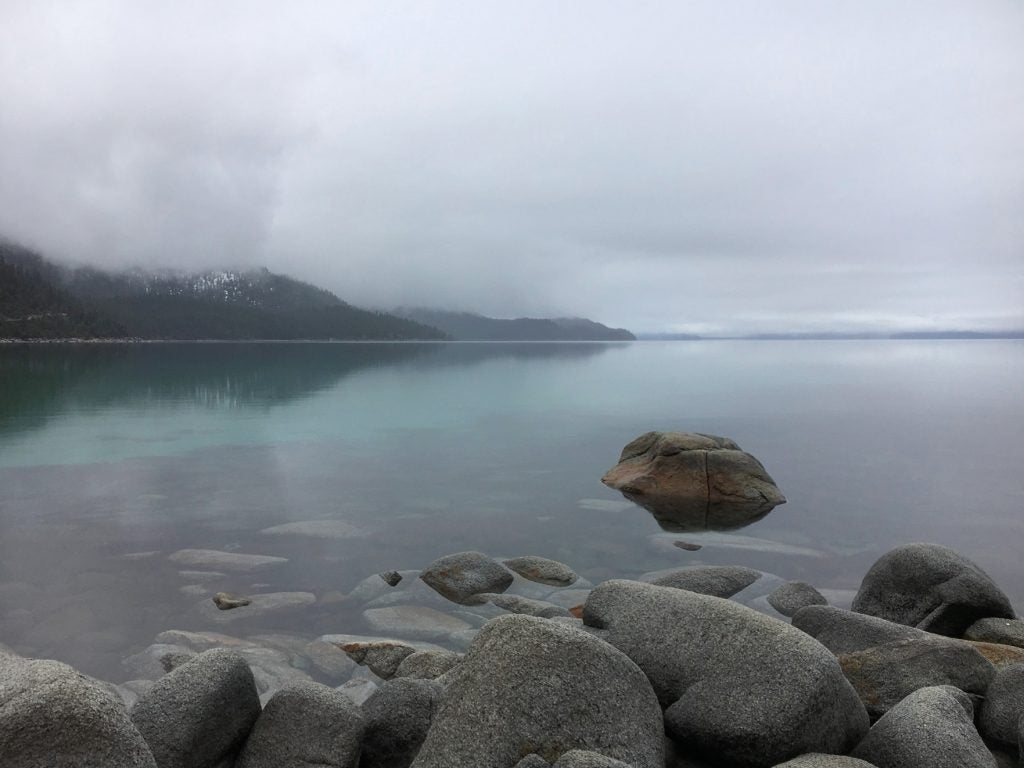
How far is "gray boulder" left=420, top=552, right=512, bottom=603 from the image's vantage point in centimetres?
1411

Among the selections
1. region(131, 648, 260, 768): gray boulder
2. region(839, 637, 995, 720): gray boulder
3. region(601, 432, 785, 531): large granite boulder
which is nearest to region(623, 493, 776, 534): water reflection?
region(601, 432, 785, 531): large granite boulder

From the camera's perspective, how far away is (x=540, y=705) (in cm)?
591

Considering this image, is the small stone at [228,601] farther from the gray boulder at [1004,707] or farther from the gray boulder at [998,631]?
the gray boulder at [998,631]

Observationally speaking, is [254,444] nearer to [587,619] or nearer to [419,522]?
[419,522]

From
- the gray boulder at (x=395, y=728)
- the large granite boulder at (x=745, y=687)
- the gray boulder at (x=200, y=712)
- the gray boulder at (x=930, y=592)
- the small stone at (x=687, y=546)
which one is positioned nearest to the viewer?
the large granite boulder at (x=745, y=687)

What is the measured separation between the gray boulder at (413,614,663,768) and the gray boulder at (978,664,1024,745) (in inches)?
147

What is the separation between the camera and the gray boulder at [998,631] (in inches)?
410

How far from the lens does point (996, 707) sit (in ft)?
24.1

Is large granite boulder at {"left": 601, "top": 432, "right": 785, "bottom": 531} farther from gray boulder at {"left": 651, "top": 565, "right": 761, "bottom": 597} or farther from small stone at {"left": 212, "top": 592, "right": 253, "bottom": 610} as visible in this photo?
small stone at {"left": 212, "top": 592, "right": 253, "bottom": 610}

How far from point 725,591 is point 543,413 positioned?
37.6 metres

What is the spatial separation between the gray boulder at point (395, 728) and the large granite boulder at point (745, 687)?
99.6 inches

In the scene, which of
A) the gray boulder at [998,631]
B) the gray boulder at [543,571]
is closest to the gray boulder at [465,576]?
the gray boulder at [543,571]

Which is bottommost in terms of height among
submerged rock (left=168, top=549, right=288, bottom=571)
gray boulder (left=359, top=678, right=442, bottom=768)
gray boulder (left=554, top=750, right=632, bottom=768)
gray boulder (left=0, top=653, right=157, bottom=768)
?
submerged rock (left=168, top=549, right=288, bottom=571)

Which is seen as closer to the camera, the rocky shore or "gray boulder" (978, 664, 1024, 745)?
the rocky shore
